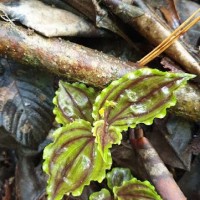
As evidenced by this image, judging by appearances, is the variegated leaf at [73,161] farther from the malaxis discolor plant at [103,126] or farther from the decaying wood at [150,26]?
the decaying wood at [150,26]

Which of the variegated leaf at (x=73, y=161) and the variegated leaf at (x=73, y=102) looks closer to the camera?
the variegated leaf at (x=73, y=161)

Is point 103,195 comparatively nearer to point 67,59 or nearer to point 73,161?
point 73,161

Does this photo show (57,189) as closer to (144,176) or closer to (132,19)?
(144,176)

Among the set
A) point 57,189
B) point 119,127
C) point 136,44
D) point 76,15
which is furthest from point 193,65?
point 57,189

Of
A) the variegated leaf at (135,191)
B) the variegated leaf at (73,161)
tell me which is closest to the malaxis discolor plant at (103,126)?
the variegated leaf at (73,161)

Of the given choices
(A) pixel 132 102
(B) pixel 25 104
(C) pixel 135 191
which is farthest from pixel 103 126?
(B) pixel 25 104

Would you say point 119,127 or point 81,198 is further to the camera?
point 81,198

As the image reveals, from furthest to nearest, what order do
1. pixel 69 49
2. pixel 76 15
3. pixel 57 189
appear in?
1. pixel 76 15
2. pixel 69 49
3. pixel 57 189
